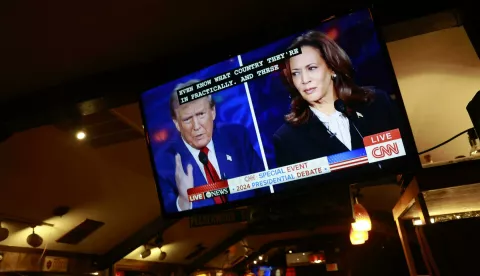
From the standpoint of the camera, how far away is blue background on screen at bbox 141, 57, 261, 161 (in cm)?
193

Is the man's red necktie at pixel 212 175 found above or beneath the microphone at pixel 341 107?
beneath

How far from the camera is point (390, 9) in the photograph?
1.91m

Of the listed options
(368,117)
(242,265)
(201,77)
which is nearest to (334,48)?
(368,117)

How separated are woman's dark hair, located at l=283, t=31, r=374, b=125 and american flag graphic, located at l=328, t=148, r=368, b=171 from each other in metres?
0.23

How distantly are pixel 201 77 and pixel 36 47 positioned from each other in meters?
0.98

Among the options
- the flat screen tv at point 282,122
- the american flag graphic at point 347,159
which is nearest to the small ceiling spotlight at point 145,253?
the flat screen tv at point 282,122

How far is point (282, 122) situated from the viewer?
6.02 feet

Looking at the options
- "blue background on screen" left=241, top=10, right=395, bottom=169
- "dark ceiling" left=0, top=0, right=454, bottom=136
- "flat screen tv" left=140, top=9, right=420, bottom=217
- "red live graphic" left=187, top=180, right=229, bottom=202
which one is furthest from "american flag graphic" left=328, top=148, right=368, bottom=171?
"dark ceiling" left=0, top=0, right=454, bottom=136

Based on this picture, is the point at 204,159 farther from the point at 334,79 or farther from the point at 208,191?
the point at 334,79

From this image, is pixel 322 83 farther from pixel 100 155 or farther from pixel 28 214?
pixel 28 214

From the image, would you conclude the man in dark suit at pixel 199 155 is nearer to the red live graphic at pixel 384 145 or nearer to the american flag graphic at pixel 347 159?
the american flag graphic at pixel 347 159

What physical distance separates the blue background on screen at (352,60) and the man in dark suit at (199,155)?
0.13 meters

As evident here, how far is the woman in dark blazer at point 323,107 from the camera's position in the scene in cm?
166

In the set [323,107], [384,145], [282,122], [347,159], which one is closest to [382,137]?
[384,145]
